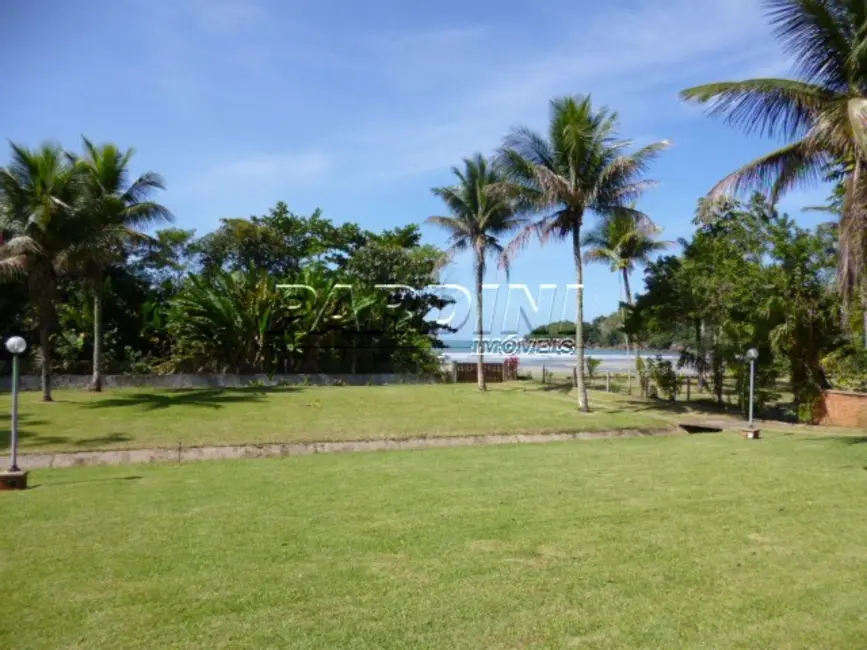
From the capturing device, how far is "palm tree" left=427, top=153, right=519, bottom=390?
23.6 m

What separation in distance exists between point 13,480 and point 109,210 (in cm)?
1339

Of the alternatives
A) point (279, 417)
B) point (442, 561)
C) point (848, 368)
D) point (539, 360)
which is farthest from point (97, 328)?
point (539, 360)

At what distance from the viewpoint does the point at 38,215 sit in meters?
16.5

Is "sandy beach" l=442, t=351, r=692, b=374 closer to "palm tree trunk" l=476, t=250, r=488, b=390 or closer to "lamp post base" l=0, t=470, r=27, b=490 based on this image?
"palm tree trunk" l=476, t=250, r=488, b=390

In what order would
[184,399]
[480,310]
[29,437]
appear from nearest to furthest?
1. [29,437]
2. [184,399]
3. [480,310]

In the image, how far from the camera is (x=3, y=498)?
298 inches

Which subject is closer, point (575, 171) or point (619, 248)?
point (575, 171)

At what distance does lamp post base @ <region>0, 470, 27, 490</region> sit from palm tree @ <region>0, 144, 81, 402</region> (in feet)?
33.5

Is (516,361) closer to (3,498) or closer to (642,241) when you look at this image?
(642,241)

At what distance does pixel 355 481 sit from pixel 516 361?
23.0 meters

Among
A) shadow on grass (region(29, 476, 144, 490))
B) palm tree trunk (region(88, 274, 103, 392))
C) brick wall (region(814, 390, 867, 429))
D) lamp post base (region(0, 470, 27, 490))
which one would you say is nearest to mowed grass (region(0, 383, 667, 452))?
palm tree trunk (region(88, 274, 103, 392))

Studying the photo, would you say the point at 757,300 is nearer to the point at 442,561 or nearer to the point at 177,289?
the point at 442,561

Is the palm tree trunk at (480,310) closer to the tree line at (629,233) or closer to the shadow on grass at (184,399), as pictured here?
the tree line at (629,233)

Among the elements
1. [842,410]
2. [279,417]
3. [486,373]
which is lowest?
[279,417]
